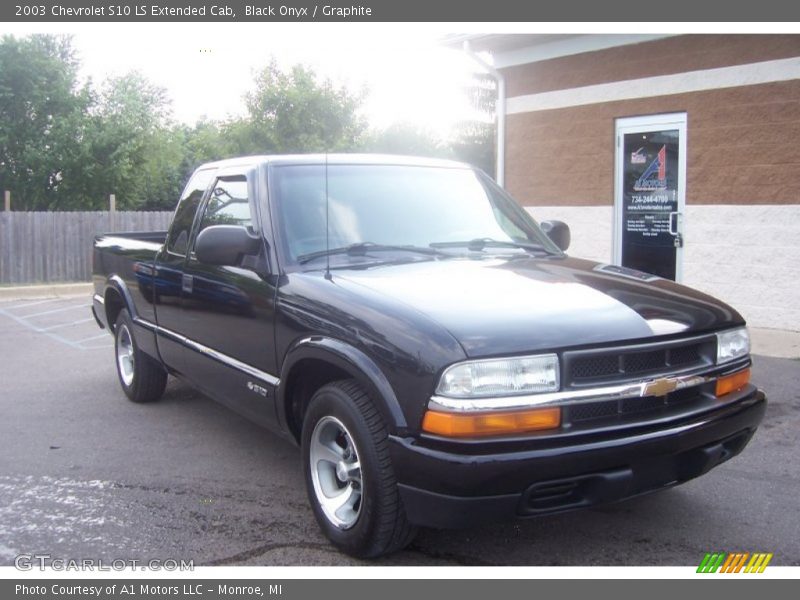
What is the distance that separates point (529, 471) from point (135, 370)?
4.39 meters

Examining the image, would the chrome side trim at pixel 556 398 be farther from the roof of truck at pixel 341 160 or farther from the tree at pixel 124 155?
the tree at pixel 124 155

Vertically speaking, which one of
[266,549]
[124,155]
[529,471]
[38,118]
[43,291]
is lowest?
[266,549]

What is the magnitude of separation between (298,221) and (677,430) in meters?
2.21

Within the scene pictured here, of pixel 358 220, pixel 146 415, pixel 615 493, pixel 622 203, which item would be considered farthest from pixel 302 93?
pixel 615 493

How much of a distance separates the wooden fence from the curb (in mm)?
898

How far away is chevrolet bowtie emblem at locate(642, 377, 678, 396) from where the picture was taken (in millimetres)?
3365

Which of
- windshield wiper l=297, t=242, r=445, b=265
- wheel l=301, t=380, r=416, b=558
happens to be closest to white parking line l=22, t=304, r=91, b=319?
windshield wiper l=297, t=242, r=445, b=265

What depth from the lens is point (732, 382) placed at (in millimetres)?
3807

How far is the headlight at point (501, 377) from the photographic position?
10.3 feet

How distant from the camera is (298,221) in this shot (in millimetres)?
4422

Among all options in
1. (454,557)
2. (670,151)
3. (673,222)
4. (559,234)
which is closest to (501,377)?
(454,557)

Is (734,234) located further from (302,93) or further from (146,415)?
(302,93)

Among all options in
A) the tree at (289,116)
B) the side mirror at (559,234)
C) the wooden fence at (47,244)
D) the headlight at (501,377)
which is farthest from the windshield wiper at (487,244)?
the tree at (289,116)

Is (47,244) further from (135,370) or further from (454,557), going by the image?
(454,557)
